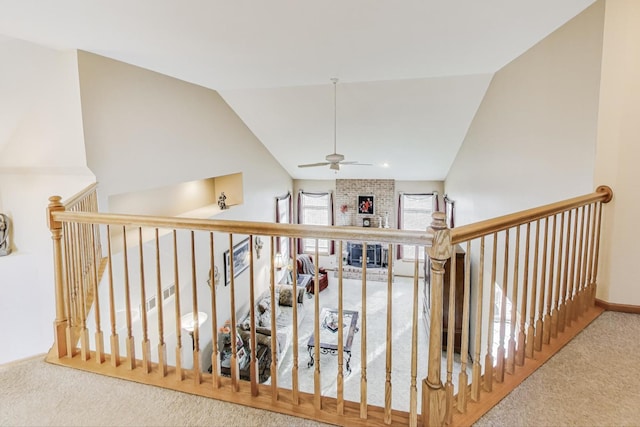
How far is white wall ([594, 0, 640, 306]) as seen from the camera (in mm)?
2477

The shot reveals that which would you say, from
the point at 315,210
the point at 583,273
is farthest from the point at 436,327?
the point at 315,210

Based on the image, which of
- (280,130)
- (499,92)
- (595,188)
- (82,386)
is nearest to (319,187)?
(280,130)

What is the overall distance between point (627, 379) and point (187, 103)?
5811 millimetres

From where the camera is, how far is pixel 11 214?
166 inches

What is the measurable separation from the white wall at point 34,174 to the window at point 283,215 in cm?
581

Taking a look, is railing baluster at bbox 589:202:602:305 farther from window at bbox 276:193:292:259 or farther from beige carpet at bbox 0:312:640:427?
window at bbox 276:193:292:259

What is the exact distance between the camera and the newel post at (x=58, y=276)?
6.79 ft

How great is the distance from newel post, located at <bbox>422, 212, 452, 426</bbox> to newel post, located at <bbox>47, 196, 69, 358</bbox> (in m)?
2.00

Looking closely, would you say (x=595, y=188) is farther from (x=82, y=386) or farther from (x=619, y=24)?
(x=82, y=386)

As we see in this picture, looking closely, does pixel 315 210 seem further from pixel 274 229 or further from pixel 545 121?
pixel 274 229

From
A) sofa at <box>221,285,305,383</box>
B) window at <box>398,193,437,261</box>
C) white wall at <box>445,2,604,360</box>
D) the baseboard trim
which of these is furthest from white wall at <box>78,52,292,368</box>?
the baseboard trim

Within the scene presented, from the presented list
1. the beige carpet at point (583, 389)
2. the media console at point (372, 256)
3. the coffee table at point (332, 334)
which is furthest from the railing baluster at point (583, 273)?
the media console at point (372, 256)

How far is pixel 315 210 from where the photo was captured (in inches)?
457

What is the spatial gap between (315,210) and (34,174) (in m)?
8.11
